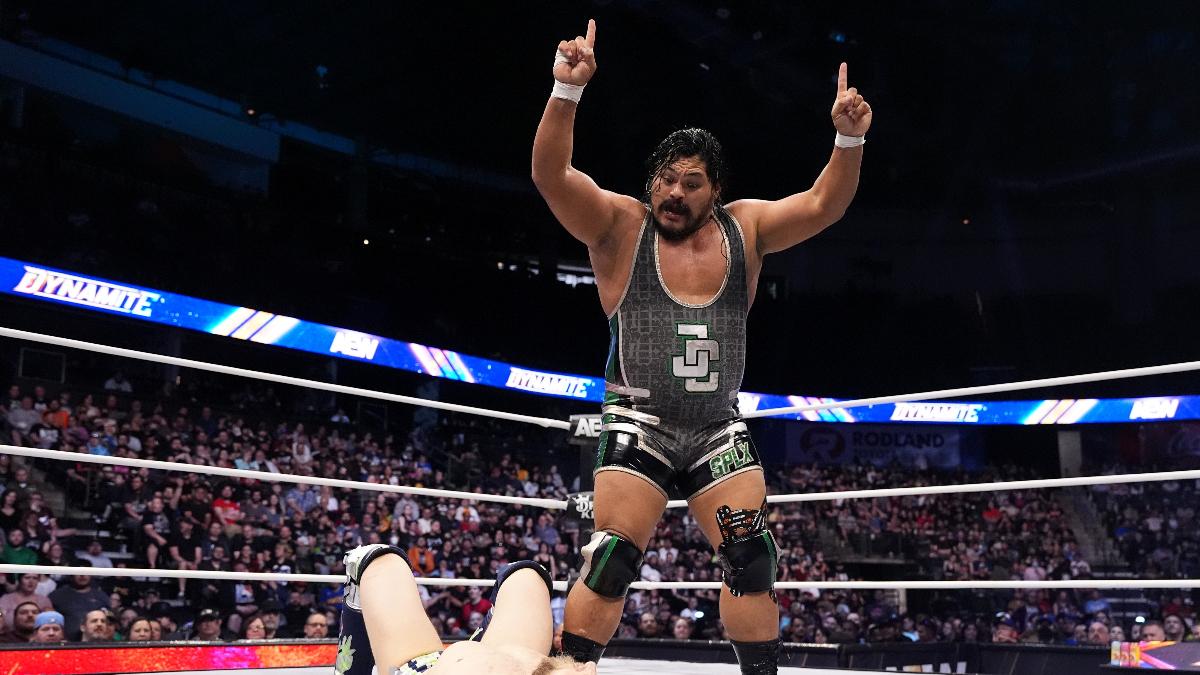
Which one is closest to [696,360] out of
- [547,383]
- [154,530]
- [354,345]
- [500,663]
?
[500,663]

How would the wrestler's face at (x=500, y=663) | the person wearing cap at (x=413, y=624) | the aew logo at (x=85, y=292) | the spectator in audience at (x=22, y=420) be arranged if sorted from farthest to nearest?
the aew logo at (x=85, y=292), the spectator in audience at (x=22, y=420), the person wearing cap at (x=413, y=624), the wrestler's face at (x=500, y=663)

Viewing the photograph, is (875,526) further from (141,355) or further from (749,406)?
(141,355)

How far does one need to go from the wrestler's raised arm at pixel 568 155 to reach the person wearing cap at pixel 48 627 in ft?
16.8

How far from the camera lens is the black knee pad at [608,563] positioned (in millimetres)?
2342

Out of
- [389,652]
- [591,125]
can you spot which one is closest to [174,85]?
[591,125]

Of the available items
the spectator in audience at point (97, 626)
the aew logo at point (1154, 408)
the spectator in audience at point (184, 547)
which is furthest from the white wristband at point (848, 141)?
the aew logo at point (1154, 408)

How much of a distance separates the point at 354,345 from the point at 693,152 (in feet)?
43.1

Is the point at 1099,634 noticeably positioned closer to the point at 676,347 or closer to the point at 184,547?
the point at 184,547

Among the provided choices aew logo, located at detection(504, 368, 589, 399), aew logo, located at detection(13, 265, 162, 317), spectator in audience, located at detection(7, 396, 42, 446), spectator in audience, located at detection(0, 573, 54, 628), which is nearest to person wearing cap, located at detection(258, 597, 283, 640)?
spectator in audience, located at detection(0, 573, 54, 628)

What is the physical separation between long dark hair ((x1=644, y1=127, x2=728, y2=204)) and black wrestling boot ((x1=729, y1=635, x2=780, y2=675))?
1131 mm

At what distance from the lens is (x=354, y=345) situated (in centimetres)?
1507

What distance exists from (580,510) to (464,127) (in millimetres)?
15815

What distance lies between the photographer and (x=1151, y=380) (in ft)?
62.3

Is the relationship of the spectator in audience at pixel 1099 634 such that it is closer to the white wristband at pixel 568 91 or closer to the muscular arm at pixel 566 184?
the muscular arm at pixel 566 184
